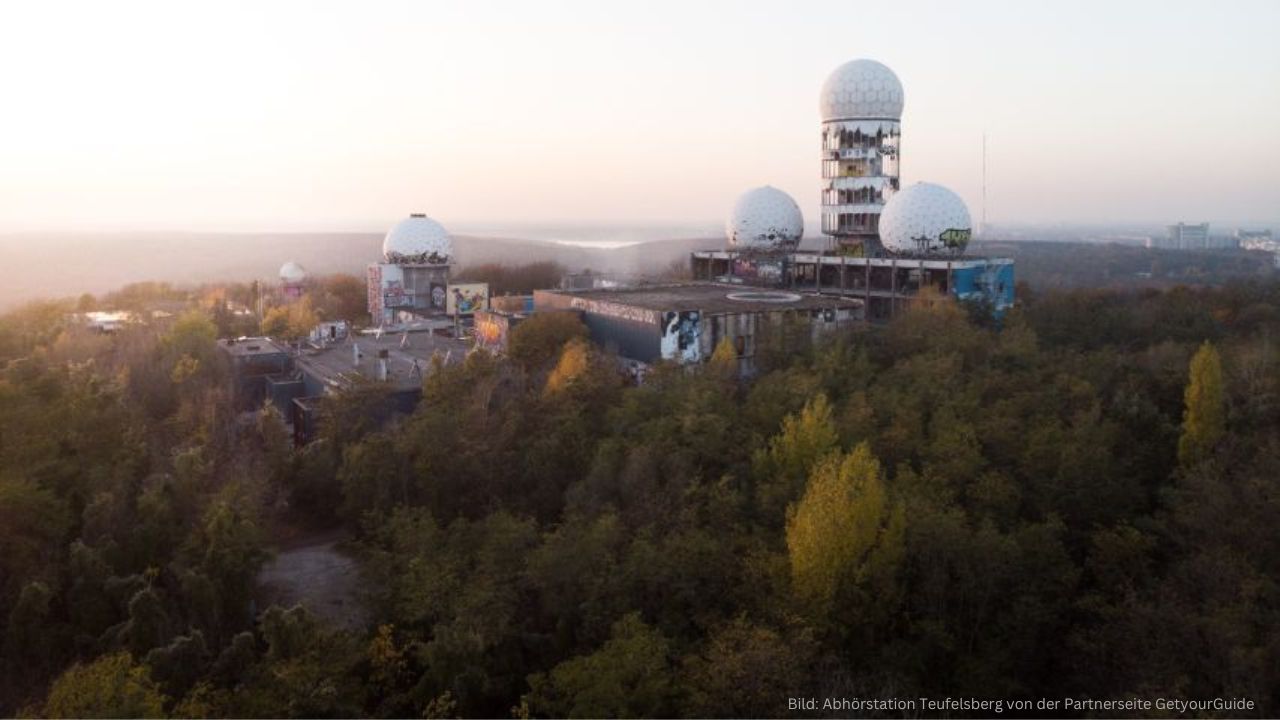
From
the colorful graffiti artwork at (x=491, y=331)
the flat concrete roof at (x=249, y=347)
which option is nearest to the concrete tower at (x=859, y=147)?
the colorful graffiti artwork at (x=491, y=331)

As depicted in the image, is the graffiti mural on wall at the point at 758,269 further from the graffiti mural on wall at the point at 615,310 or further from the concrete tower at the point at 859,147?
the graffiti mural on wall at the point at 615,310

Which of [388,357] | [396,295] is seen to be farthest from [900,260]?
[396,295]

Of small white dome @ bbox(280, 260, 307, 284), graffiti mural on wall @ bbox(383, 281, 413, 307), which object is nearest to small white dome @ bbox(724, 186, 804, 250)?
graffiti mural on wall @ bbox(383, 281, 413, 307)

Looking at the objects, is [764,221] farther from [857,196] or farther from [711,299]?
[711,299]

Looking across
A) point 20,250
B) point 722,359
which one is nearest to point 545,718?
point 722,359

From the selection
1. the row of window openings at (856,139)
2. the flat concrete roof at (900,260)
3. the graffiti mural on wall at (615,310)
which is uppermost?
the row of window openings at (856,139)

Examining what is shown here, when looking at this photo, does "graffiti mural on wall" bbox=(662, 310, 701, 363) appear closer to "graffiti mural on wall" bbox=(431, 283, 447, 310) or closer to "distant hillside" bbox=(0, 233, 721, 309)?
"graffiti mural on wall" bbox=(431, 283, 447, 310)
